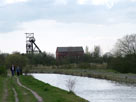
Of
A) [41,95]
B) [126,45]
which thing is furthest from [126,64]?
[41,95]

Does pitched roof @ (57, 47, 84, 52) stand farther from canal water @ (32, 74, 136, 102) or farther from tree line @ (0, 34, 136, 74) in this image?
canal water @ (32, 74, 136, 102)

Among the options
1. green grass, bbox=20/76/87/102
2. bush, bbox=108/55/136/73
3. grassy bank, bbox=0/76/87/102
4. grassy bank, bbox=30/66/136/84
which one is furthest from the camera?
bush, bbox=108/55/136/73

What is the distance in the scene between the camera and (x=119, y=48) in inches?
3561

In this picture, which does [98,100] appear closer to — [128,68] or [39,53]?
[128,68]

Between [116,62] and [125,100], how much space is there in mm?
37181

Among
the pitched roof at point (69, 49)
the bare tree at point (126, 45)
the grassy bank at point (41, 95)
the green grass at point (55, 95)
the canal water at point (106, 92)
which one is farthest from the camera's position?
the pitched roof at point (69, 49)

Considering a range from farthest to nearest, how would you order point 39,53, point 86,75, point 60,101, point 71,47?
point 71,47 < point 39,53 < point 86,75 < point 60,101

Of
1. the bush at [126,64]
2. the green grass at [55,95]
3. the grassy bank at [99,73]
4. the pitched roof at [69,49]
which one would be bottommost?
the green grass at [55,95]

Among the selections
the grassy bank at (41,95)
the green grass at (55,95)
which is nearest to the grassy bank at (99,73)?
the green grass at (55,95)

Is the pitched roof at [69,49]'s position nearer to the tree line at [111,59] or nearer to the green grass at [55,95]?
the tree line at [111,59]

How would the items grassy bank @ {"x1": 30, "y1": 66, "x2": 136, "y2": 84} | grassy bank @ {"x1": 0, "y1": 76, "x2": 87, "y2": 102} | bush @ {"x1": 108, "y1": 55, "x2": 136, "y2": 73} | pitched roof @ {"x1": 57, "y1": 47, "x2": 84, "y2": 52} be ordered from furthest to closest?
pitched roof @ {"x1": 57, "y1": 47, "x2": 84, "y2": 52}, bush @ {"x1": 108, "y1": 55, "x2": 136, "y2": 73}, grassy bank @ {"x1": 30, "y1": 66, "x2": 136, "y2": 84}, grassy bank @ {"x1": 0, "y1": 76, "x2": 87, "y2": 102}

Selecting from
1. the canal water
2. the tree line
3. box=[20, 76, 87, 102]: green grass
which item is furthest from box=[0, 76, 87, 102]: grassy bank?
the tree line

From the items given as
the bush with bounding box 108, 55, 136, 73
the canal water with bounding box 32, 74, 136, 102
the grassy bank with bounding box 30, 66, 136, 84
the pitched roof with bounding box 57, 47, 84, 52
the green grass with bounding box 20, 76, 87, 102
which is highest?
the pitched roof with bounding box 57, 47, 84, 52

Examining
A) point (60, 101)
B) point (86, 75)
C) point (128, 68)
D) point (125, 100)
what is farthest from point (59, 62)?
point (60, 101)
